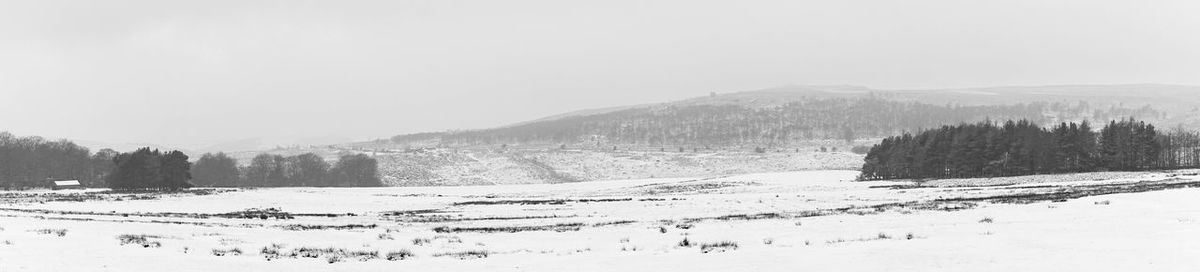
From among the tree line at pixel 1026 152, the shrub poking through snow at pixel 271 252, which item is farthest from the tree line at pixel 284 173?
the shrub poking through snow at pixel 271 252

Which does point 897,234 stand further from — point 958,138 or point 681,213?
point 958,138

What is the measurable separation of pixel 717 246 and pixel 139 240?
16.8 metres

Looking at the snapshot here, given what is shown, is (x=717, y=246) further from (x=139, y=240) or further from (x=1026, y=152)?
(x=1026, y=152)

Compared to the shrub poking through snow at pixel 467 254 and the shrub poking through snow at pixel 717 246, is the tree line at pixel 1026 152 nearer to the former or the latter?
the shrub poking through snow at pixel 717 246

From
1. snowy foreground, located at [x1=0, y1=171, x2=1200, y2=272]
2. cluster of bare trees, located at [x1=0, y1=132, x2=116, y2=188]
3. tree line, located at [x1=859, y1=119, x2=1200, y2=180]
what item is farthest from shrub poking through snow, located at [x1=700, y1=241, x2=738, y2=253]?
cluster of bare trees, located at [x1=0, y1=132, x2=116, y2=188]

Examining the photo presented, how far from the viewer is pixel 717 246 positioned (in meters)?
21.1

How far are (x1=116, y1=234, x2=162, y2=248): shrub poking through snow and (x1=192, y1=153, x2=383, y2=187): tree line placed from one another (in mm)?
132717

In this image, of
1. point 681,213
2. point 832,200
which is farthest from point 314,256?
point 832,200

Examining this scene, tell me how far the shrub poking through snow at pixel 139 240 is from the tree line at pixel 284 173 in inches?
5225

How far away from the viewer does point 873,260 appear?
1591 centimetres

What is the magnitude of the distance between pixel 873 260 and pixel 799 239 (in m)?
7.62

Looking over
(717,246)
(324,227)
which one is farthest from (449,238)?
(717,246)

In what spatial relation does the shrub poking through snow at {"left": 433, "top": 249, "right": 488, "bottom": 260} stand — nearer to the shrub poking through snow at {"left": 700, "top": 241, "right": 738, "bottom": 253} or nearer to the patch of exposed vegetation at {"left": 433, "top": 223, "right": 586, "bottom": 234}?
the shrub poking through snow at {"left": 700, "top": 241, "right": 738, "bottom": 253}

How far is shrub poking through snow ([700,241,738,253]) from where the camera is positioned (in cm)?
1966
